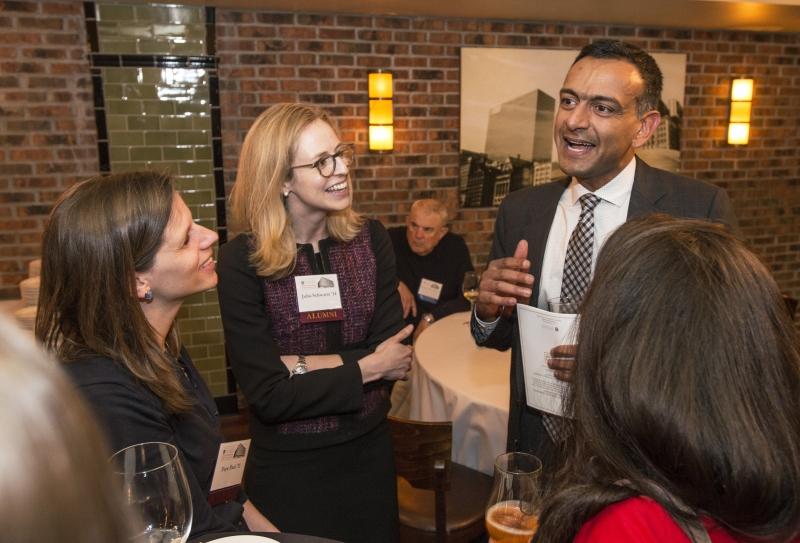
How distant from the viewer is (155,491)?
101 centimetres

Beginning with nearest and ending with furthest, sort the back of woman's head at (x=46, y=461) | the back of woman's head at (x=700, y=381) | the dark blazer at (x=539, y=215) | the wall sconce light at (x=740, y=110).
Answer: the back of woman's head at (x=46, y=461), the back of woman's head at (x=700, y=381), the dark blazer at (x=539, y=215), the wall sconce light at (x=740, y=110)

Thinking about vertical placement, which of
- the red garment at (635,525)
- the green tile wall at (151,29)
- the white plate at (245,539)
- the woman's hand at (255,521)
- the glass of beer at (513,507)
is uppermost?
the green tile wall at (151,29)

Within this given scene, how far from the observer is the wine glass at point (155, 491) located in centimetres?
100

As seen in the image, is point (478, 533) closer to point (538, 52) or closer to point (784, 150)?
point (538, 52)

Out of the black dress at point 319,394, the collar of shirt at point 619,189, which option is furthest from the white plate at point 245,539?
the collar of shirt at point 619,189

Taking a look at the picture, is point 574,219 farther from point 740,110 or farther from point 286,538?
point 740,110

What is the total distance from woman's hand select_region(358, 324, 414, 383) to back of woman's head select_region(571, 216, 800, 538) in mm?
1112

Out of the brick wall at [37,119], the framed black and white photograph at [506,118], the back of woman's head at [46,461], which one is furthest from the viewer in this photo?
the framed black and white photograph at [506,118]

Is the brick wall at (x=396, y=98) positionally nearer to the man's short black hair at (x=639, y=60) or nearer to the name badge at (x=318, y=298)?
the man's short black hair at (x=639, y=60)

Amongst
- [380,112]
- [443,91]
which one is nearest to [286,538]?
[380,112]

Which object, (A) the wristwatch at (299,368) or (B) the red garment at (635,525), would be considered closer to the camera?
(B) the red garment at (635,525)

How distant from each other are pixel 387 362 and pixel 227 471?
1.86 feet

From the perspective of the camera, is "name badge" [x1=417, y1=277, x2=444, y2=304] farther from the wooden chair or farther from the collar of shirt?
the collar of shirt

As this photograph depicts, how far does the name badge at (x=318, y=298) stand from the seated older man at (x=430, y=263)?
212 cm
